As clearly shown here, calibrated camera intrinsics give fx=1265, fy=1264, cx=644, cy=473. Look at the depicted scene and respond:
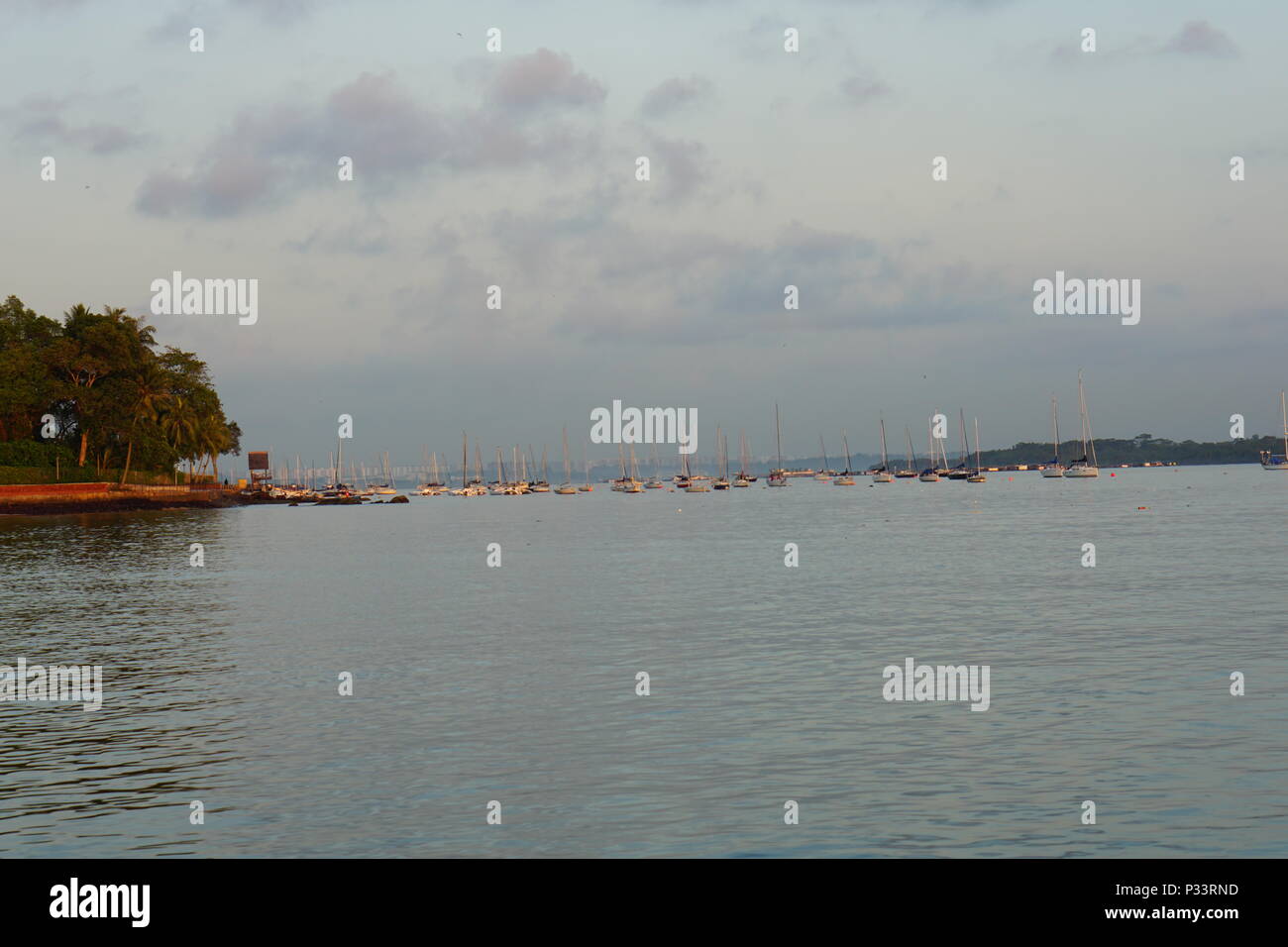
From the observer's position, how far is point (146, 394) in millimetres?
173500


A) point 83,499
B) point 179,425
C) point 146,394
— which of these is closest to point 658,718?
point 83,499

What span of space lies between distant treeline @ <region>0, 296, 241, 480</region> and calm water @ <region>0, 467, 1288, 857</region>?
115789mm

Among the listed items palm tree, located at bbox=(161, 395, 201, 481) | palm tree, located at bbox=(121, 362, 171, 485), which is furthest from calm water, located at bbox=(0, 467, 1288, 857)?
palm tree, located at bbox=(161, 395, 201, 481)

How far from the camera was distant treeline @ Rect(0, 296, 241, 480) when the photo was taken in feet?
555

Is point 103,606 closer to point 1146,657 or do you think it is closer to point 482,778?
point 482,778

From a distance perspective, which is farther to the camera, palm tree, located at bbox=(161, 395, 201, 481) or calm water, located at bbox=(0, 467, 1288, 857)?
palm tree, located at bbox=(161, 395, 201, 481)

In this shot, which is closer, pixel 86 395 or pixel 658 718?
pixel 658 718

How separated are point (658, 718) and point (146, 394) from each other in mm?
163701

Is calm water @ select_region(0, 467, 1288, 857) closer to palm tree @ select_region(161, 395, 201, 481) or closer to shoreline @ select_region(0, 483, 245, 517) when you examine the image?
shoreline @ select_region(0, 483, 245, 517)

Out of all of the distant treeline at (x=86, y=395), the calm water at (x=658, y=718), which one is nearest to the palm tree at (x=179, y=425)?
the distant treeline at (x=86, y=395)

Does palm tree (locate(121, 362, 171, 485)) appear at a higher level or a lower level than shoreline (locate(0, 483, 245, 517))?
higher

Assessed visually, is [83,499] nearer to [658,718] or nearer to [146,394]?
[146,394]

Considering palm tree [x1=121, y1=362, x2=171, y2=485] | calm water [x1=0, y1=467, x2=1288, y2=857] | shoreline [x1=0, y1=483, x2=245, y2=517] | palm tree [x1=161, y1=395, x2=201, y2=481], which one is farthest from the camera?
palm tree [x1=161, y1=395, x2=201, y2=481]

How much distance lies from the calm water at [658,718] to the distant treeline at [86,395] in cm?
11579
